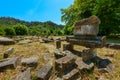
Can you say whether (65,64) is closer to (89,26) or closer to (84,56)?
(84,56)

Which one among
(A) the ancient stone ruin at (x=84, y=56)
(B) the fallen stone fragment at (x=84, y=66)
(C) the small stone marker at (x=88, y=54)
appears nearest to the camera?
(A) the ancient stone ruin at (x=84, y=56)

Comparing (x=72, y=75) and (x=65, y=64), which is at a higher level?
(x=65, y=64)

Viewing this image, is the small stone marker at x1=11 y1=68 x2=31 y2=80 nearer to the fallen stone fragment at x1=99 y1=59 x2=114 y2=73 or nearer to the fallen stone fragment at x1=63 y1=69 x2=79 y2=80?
the fallen stone fragment at x1=63 y1=69 x2=79 y2=80

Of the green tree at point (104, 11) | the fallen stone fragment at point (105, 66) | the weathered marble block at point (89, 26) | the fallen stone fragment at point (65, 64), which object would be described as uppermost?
the green tree at point (104, 11)

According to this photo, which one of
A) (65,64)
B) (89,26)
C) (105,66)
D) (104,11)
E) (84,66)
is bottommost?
(105,66)

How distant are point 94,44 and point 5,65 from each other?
280 cm

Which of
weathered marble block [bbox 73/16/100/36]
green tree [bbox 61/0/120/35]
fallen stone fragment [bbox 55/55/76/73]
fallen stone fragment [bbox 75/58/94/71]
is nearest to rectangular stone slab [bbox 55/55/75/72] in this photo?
fallen stone fragment [bbox 55/55/76/73]

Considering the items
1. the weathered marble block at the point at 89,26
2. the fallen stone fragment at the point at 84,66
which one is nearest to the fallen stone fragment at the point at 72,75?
the fallen stone fragment at the point at 84,66

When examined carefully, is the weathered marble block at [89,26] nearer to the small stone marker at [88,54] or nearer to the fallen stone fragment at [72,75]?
the small stone marker at [88,54]

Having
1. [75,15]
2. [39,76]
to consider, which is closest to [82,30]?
[39,76]

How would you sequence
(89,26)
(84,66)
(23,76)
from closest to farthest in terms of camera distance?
1. (23,76)
2. (84,66)
3. (89,26)

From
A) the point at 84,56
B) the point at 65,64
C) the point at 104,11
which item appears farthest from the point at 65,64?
the point at 104,11

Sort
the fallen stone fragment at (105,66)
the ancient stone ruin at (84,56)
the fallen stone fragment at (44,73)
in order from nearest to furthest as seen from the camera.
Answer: the fallen stone fragment at (44,73) < the ancient stone ruin at (84,56) < the fallen stone fragment at (105,66)

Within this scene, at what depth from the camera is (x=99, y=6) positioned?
1883 cm
